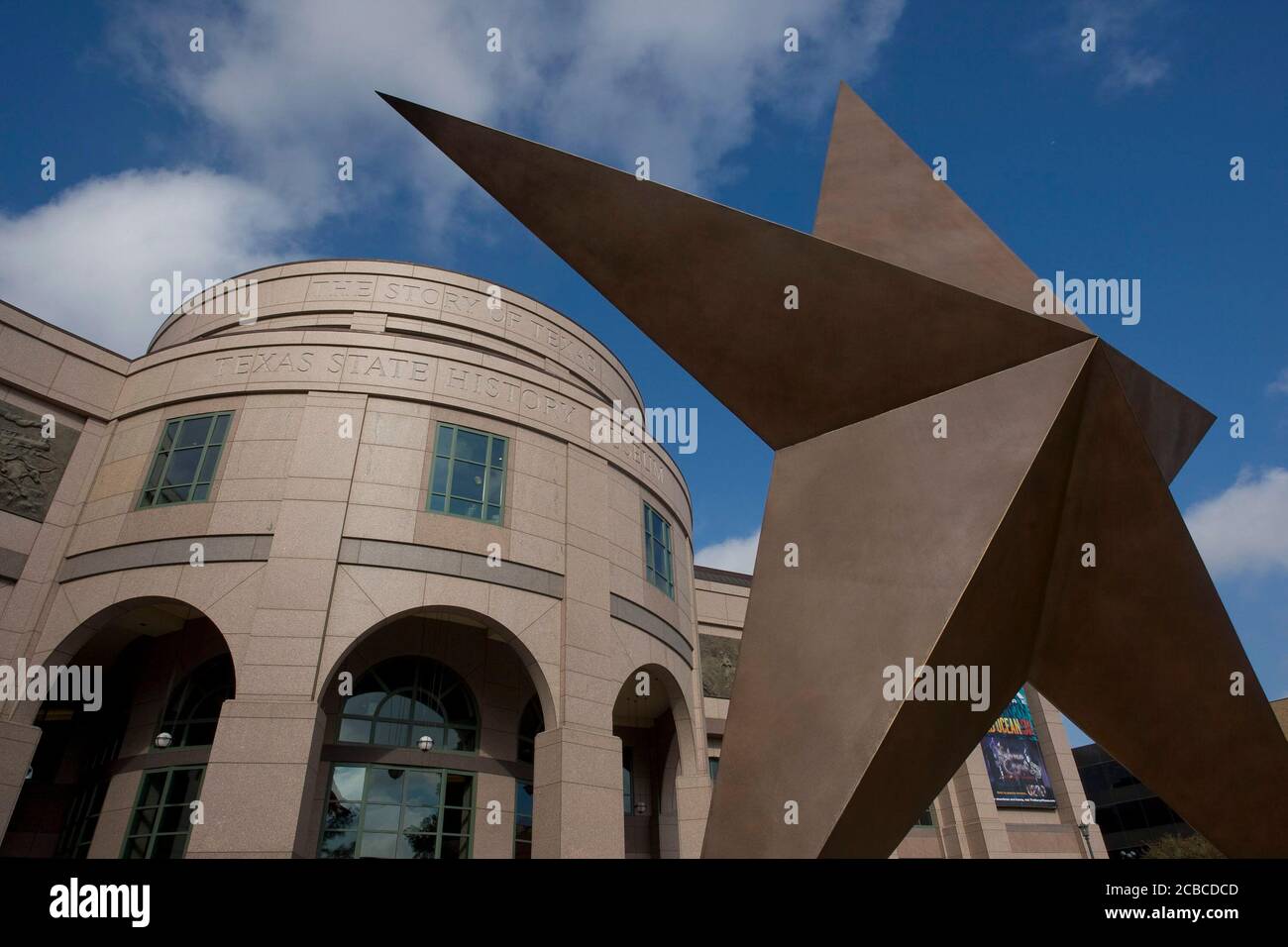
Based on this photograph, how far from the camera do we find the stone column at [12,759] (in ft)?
46.3

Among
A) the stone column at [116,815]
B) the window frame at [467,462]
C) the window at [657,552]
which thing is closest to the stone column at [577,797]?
the window frame at [467,462]

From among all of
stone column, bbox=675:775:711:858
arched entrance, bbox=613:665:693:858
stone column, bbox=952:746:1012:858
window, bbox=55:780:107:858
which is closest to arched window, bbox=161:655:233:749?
window, bbox=55:780:107:858

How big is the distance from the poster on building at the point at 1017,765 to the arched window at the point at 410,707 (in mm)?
22133

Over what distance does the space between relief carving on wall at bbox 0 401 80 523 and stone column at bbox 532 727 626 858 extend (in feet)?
39.8

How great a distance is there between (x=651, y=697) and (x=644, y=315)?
17713 millimetres

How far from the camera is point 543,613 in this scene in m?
17.7

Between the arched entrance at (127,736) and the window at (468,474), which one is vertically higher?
Result: the window at (468,474)

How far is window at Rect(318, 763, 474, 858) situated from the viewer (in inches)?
647

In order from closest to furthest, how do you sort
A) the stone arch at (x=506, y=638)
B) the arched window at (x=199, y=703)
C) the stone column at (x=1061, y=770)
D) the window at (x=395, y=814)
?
the window at (x=395, y=814)
the stone arch at (x=506, y=638)
the arched window at (x=199, y=703)
the stone column at (x=1061, y=770)

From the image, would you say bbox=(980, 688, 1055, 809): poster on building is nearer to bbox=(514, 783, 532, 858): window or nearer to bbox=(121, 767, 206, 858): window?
bbox=(514, 783, 532, 858): window

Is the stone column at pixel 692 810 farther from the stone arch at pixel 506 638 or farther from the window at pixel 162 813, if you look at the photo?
the window at pixel 162 813

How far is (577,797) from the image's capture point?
15.9m

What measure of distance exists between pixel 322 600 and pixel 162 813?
18.1 ft
